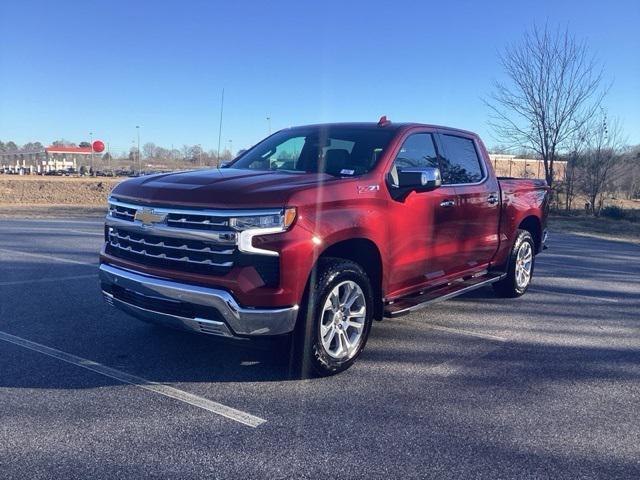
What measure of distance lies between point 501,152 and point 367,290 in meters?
24.4

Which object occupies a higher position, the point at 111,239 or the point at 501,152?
the point at 501,152

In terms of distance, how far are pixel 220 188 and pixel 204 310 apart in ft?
2.89

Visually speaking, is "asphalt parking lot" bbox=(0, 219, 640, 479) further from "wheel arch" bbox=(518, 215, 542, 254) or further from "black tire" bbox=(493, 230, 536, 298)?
"wheel arch" bbox=(518, 215, 542, 254)

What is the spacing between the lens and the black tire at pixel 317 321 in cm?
413

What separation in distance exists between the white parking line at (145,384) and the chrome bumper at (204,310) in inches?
17.7

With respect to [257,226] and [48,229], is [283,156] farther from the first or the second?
[48,229]

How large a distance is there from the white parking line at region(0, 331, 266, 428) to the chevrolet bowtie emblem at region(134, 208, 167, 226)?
116cm

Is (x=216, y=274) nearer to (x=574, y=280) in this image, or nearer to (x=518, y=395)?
(x=518, y=395)

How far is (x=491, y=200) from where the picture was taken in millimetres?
6449

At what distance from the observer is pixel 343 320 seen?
14.8 ft

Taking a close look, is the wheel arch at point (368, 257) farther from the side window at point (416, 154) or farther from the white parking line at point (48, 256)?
the white parking line at point (48, 256)

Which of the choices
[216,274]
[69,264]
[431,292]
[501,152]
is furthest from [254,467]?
[501,152]

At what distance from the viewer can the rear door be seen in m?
5.89

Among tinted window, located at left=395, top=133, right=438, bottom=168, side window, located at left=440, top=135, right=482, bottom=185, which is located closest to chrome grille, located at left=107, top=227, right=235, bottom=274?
tinted window, located at left=395, top=133, right=438, bottom=168
